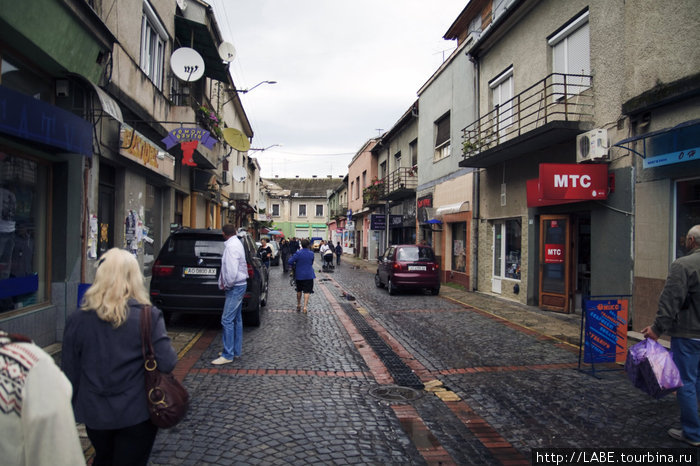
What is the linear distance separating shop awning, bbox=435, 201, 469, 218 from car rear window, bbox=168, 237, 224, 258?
9.70 m

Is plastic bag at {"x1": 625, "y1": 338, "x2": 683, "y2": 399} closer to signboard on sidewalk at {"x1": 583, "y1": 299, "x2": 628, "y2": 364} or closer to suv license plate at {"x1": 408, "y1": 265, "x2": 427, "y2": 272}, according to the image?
signboard on sidewalk at {"x1": 583, "y1": 299, "x2": 628, "y2": 364}

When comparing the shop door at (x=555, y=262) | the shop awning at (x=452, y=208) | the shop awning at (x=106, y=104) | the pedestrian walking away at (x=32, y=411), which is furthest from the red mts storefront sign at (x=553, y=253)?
the pedestrian walking away at (x=32, y=411)

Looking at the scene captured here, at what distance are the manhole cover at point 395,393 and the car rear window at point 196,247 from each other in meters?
4.04

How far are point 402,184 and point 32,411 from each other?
22.2m

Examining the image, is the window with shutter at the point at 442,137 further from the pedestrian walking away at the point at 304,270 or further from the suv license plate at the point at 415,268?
the pedestrian walking away at the point at 304,270

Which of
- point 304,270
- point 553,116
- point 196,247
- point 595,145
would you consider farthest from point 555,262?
point 196,247

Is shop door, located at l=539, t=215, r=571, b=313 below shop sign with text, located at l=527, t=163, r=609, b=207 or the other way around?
below

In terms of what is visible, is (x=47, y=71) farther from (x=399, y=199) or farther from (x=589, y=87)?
(x=399, y=199)

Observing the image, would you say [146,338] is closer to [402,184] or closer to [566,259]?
[566,259]

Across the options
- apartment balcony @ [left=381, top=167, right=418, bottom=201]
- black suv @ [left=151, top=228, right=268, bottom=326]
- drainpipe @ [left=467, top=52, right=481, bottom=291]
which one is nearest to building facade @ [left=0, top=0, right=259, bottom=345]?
black suv @ [left=151, top=228, right=268, bottom=326]

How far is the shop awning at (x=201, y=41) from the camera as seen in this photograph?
1229cm

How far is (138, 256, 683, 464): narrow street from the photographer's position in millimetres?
3713

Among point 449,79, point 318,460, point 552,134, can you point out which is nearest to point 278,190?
point 449,79

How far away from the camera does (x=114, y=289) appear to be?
2.34 metres
